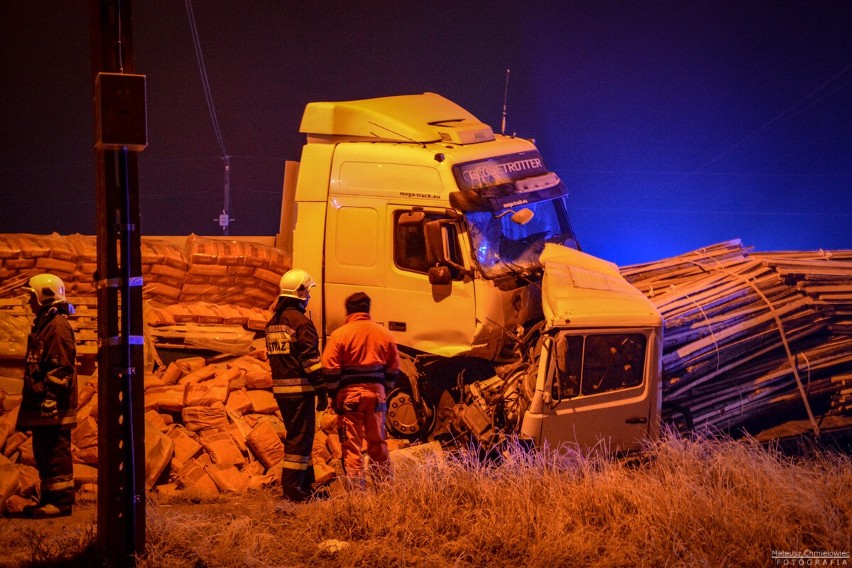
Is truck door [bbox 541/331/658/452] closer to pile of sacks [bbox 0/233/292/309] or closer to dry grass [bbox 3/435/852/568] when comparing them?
dry grass [bbox 3/435/852/568]

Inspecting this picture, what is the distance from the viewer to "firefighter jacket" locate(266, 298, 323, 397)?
7.15 m

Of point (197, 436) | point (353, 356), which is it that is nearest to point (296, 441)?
point (353, 356)

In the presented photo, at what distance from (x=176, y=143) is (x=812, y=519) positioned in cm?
1650

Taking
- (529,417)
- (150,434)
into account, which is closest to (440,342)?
(529,417)

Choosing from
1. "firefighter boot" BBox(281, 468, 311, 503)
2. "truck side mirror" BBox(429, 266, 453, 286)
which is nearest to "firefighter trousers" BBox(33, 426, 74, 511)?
"firefighter boot" BBox(281, 468, 311, 503)

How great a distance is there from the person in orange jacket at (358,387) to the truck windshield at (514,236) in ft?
5.60

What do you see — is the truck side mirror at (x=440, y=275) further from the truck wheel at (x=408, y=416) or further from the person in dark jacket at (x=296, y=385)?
the person in dark jacket at (x=296, y=385)

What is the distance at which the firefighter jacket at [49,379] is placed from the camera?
6.81 m

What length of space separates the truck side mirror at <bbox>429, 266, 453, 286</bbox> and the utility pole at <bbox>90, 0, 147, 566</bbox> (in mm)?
3375

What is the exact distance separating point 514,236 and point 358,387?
263cm

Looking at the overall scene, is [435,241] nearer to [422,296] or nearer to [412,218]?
[412,218]

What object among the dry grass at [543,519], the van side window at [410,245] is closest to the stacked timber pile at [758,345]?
the dry grass at [543,519]

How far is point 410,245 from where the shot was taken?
28.8 ft

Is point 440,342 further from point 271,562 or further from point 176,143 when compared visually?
point 176,143
